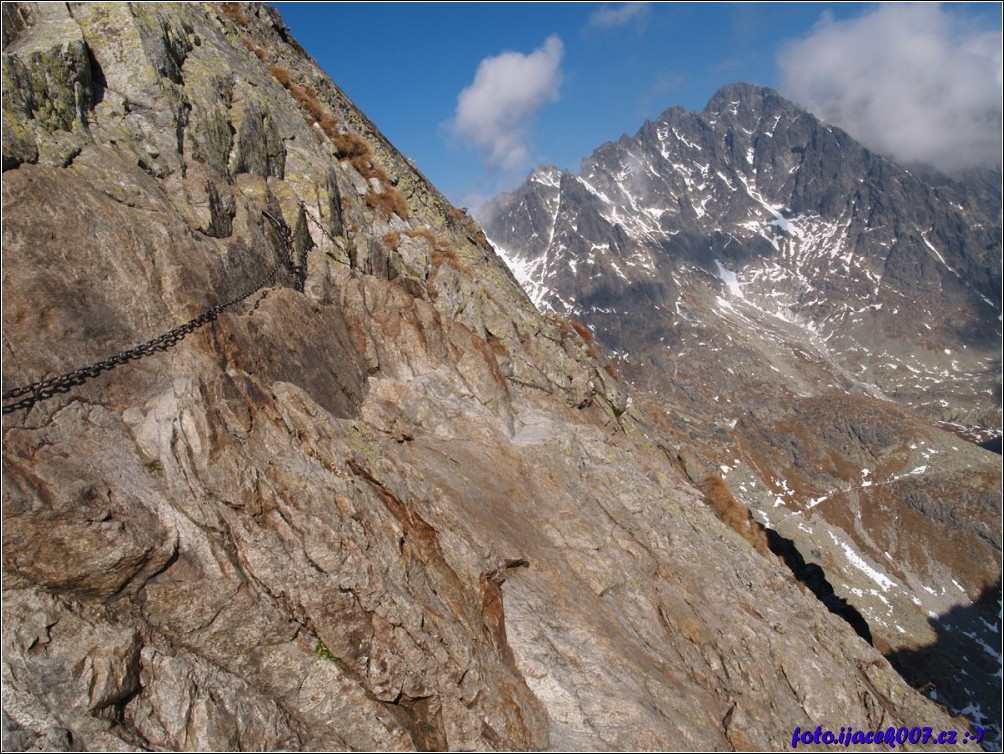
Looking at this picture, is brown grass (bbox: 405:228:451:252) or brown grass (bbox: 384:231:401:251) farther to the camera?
brown grass (bbox: 405:228:451:252)

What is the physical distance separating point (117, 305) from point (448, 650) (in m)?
13.3

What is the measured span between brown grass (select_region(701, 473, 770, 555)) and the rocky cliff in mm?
4761

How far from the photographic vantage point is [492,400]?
97.3 ft

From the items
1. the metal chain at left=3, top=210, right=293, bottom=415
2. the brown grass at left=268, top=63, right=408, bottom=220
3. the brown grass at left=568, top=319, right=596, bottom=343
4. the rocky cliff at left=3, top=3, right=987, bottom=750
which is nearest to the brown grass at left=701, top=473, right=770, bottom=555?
the rocky cliff at left=3, top=3, right=987, bottom=750

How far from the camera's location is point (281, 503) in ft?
51.3

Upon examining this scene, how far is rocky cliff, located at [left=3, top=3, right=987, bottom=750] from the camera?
12469 mm

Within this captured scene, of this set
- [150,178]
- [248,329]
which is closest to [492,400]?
[248,329]

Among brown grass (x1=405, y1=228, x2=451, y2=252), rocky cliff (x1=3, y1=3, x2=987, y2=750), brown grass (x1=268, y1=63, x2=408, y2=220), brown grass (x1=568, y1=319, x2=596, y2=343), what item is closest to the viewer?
rocky cliff (x1=3, y1=3, x2=987, y2=750)

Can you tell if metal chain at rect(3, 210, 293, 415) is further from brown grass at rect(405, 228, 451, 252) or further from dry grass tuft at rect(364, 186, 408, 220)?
brown grass at rect(405, 228, 451, 252)

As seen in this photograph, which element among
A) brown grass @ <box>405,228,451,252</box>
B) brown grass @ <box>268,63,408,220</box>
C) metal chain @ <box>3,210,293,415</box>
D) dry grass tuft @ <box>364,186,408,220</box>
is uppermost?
brown grass @ <box>268,63,408,220</box>

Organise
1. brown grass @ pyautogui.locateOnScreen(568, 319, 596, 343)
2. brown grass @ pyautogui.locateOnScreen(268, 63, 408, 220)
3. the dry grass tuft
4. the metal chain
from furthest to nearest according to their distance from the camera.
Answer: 1. brown grass @ pyautogui.locateOnScreen(568, 319, 596, 343)
2. brown grass @ pyautogui.locateOnScreen(268, 63, 408, 220)
3. the dry grass tuft
4. the metal chain

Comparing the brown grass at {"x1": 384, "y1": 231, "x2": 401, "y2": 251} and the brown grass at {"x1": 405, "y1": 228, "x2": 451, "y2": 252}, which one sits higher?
the brown grass at {"x1": 405, "y1": 228, "x2": 451, "y2": 252}

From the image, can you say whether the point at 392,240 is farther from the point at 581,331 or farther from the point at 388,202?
the point at 581,331

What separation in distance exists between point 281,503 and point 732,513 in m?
32.4
